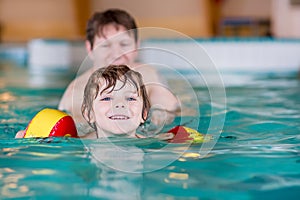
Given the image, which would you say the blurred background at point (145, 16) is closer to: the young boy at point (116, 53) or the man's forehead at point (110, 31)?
the young boy at point (116, 53)

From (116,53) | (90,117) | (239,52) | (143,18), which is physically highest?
(116,53)

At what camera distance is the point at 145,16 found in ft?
44.7

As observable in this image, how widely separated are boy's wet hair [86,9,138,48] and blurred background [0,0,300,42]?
8.85 meters

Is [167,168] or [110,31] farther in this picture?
[110,31]

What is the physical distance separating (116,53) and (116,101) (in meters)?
1.19

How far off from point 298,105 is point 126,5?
9.91 m

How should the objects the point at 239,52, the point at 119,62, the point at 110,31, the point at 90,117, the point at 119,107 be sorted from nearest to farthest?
the point at 119,107, the point at 90,117, the point at 119,62, the point at 110,31, the point at 239,52

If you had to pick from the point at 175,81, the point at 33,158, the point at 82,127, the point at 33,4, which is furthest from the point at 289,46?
the point at 33,4

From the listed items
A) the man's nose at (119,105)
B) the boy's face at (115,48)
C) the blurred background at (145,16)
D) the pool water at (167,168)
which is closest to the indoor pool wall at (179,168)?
the pool water at (167,168)

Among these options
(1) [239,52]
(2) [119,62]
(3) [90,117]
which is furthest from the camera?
(1) [239,52]

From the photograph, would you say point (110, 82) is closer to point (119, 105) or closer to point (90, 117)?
point (119, 105)

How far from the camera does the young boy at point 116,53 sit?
353 centimetres

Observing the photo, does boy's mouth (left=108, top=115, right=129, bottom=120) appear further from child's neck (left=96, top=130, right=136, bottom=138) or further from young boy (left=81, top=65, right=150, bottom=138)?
child's neck (left=96, top=130, right=136, bottom=138)

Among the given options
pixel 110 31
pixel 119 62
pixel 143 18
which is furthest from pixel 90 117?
pixel 143 18
